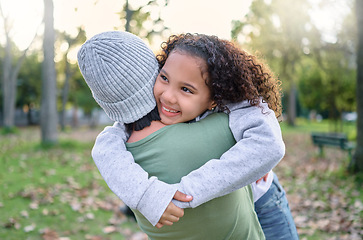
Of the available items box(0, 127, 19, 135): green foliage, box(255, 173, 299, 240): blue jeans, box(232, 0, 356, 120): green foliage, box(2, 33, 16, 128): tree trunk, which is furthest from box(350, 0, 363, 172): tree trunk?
box(2, 33, 16, 128): tree trunk

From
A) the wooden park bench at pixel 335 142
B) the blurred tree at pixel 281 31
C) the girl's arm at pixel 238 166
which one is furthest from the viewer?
the blurred tree at pixel 281 31

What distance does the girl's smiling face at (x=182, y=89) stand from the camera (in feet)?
4.84

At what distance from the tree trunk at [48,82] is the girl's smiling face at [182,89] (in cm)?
1029

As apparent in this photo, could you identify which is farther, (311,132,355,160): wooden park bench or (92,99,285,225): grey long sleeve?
(311,132,355,160): wooden park bench

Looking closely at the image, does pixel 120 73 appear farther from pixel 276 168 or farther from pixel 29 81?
pixel 29 81

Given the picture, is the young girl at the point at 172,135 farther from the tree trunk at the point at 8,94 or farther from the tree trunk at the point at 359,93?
the tree trunk at the point at 8,94


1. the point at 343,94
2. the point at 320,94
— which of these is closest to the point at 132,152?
the point at 343,94

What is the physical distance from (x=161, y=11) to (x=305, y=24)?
9903 millimetres

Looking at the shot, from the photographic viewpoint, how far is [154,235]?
1576 mm

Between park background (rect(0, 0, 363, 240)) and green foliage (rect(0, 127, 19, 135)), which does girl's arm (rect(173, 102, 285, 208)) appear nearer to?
park background (rect(0, 0, 363, 240))

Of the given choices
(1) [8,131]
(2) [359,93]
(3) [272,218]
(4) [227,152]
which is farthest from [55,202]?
(1) [8,131]

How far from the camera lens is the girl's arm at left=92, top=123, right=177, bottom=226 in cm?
136

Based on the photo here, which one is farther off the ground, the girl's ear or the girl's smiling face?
the girl's smiling face

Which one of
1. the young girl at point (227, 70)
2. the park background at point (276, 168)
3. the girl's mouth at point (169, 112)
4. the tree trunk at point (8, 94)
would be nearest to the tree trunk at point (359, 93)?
the park background at point (276, 168)
